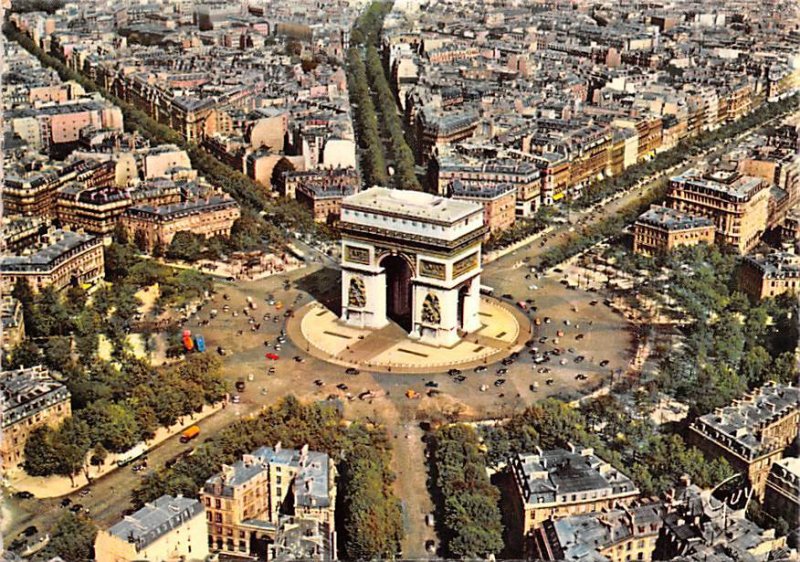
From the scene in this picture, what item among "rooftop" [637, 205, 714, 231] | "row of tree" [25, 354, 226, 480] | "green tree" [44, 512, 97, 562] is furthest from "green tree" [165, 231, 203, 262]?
"green tree" [44, 512, 97, 562]

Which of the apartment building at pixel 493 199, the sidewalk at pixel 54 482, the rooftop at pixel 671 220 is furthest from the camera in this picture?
the apartment building at pixel 493 199

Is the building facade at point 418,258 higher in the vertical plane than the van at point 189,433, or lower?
higher

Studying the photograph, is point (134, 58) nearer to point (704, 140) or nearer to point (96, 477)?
point (704, 140)

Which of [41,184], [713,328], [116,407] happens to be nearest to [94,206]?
[41,184]

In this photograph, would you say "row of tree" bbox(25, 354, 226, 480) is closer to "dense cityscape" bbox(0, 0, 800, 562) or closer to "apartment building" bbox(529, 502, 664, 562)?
"dense cityscape" bbox(0, 0, 800, 562)

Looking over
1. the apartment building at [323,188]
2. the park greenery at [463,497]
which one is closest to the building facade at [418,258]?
the park greenery at [463,497]

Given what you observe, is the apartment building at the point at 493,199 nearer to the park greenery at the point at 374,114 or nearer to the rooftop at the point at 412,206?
the park greenery at the point at 374,114

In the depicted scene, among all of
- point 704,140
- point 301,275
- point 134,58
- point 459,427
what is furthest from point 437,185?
point 134,58

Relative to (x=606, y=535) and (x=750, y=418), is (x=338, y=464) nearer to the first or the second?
(x=606, y=535)
